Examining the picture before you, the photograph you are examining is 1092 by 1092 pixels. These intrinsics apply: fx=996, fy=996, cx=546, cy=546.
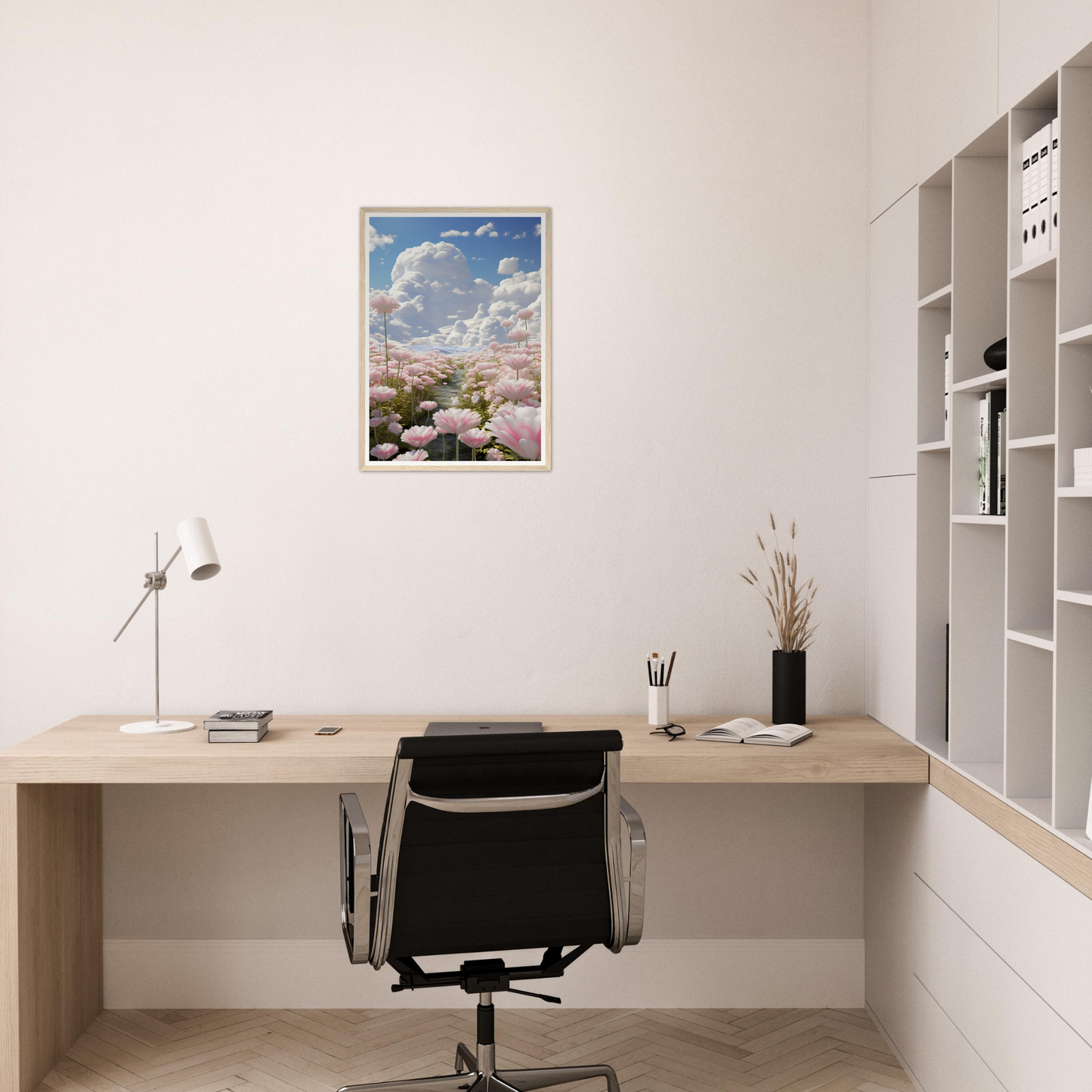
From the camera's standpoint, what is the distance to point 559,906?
2018mm

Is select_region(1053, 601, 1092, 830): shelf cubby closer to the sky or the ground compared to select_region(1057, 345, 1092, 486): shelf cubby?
closer to the ground

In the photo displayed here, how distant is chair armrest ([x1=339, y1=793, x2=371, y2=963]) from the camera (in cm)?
194

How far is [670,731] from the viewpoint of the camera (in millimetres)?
2662

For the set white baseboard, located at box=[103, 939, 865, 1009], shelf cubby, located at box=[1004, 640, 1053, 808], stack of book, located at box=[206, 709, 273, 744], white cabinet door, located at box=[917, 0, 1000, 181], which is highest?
white cabinet door, located at box=[917, 0, 1000, 181]

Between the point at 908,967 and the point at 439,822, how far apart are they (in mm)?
1401

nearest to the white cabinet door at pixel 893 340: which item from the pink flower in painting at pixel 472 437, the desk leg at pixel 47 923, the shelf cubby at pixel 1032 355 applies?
the shelf cubby at pixel 1032 355

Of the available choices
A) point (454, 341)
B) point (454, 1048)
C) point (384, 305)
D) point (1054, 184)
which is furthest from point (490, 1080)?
point (1054, 184)

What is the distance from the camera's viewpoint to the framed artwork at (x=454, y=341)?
2.93m

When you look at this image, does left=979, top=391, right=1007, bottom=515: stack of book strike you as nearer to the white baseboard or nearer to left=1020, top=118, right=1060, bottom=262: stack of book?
left=1020, top=118, right=1060, bottom=262: stack of book

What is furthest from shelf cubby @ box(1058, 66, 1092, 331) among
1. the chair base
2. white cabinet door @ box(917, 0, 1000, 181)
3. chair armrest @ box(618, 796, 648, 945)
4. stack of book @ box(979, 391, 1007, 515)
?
the chair base

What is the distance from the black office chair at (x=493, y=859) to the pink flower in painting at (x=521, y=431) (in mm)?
1211

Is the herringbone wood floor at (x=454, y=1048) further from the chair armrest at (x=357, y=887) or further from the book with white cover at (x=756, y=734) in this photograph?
the book with white cover at (x=756, y=734)

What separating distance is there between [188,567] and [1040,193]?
219 cm

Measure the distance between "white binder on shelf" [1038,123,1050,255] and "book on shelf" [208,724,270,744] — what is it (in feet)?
6.86
